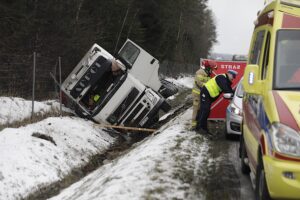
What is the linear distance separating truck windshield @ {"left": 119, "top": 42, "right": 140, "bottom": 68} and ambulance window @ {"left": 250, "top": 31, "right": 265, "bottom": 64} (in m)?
9.21

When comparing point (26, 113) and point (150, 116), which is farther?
point (150, 116)

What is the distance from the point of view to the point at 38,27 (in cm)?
2156

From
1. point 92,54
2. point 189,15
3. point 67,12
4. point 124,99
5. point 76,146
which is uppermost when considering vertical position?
point 189,15

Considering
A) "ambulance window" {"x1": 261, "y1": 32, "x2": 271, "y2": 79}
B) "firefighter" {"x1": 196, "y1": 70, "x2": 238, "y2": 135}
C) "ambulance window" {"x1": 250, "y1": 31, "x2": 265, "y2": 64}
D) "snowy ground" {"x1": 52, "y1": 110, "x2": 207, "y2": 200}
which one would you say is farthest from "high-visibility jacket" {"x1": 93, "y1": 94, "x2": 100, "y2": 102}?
"ambulance window" {"x1": 261, "y1": 32, "x2": 271, "y2": 79}

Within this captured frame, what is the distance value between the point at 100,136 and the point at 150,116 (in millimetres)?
1877

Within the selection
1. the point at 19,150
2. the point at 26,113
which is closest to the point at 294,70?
the point at 19,150

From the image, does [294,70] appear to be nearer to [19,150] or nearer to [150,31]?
[19,150]

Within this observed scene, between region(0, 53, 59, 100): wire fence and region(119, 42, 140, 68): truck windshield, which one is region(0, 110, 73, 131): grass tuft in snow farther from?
region(119, 42, 140, 68): truck windshield

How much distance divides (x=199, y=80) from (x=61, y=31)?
1098cm

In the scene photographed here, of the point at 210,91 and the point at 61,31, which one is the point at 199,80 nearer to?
the point at 210,91

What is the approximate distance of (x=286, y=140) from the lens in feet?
17.5

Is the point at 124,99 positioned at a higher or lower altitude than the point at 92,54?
lower

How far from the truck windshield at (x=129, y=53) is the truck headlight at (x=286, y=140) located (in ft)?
40.0

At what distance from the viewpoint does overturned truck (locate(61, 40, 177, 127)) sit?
15391 mm
